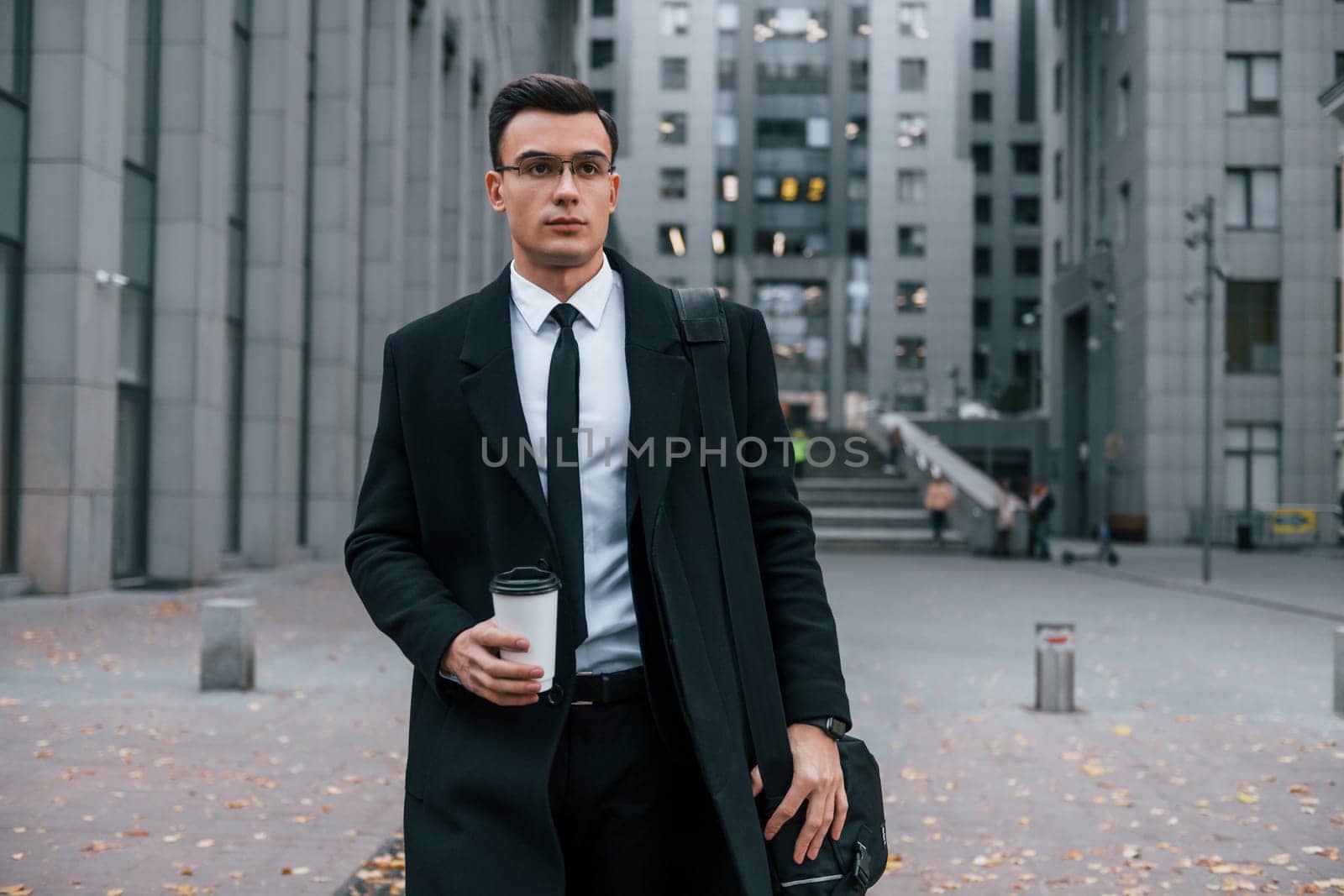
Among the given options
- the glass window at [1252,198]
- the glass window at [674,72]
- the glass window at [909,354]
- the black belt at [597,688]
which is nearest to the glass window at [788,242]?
the glass window at [909,354]

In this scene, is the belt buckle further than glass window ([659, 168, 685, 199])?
No

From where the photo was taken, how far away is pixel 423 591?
7.69 feet

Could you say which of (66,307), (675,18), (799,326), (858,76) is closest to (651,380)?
(66,307)

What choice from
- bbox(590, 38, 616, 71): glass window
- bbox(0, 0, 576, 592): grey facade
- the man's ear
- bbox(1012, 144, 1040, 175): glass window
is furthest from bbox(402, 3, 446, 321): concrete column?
bbox(1012, 144, 1040, 175): glass window

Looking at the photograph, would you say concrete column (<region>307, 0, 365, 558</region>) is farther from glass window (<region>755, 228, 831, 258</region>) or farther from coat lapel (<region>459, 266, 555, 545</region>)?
glass window (<region>755, 228, 831, 258</region>)

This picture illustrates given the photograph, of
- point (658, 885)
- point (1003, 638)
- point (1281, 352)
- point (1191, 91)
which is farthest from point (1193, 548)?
point (658, 885)

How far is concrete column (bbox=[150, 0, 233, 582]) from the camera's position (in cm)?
1928

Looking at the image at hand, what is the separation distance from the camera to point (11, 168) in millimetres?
16453

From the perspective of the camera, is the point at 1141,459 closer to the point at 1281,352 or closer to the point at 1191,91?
Result: the point at 1281,352

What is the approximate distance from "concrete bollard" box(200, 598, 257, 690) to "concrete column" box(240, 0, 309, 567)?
13.1 meters

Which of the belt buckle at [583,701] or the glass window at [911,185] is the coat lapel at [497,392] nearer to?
the belt buckle at [583,701]

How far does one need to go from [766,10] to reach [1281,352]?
46.9 meters

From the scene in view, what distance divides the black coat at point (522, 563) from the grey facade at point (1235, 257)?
134 feet

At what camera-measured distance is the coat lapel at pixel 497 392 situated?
7.49 ft
